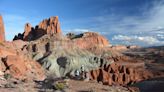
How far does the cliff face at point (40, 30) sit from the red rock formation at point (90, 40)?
1354 cm

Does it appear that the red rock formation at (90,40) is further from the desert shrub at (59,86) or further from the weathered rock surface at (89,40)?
the desert shrub at (59,86)

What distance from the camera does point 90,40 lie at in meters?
183

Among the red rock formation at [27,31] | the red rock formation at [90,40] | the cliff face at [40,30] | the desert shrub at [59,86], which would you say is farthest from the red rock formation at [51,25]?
the desert shrub at [59,86]

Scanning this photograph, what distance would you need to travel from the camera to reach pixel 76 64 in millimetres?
121062

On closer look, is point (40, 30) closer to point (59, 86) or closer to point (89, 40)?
point (89, 40)

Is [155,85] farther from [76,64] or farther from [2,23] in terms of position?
[76,64]

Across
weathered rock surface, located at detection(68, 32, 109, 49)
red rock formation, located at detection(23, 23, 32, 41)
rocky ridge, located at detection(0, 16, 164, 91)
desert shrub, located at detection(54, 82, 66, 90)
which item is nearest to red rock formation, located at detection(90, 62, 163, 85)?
rocky ridge, located at detection(0, 16, 164, 91)

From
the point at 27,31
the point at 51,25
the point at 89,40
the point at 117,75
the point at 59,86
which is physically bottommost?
the point at 117,75

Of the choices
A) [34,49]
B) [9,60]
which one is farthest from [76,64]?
[9,60]

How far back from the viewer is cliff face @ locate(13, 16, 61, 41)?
549 ft

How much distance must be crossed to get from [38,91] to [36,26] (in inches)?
5923

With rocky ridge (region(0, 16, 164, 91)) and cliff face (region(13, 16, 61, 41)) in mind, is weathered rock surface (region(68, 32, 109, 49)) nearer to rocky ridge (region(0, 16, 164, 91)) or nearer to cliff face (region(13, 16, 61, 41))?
rocky ridge (region(0, 16, 164, 91))

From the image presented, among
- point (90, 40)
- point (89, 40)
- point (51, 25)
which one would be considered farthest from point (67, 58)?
point (90, 40)

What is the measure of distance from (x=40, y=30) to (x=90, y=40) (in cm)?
3094
